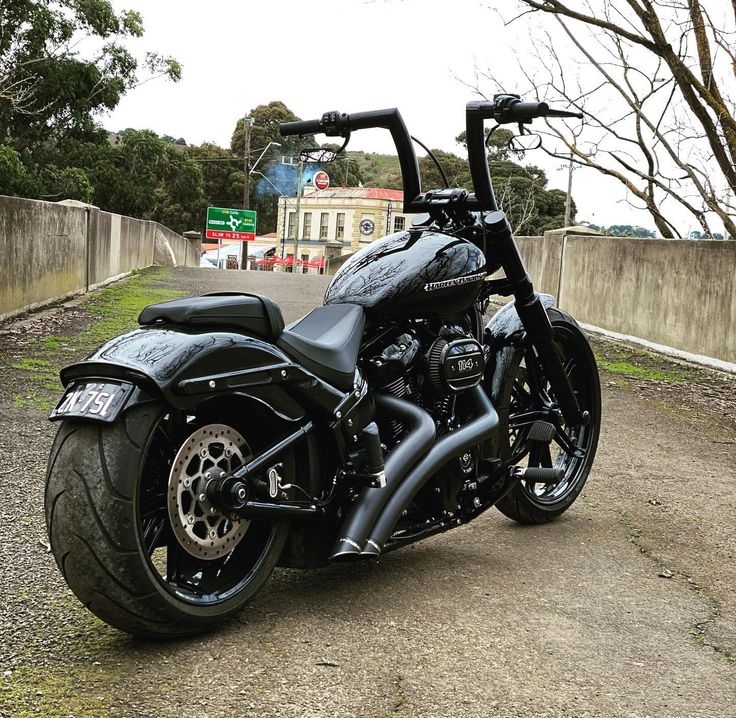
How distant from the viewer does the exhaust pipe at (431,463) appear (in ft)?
12.2

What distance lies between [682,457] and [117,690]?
503 cm

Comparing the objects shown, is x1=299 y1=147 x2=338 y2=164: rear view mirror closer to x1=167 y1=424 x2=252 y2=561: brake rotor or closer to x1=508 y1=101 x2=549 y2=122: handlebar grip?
x1=508 y1=101 x2=549 y2=122: handlebar grip

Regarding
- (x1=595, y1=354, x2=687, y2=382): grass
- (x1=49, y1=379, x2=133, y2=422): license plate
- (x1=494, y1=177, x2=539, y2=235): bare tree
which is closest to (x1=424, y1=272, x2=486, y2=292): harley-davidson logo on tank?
(x1=49, y1=379, x2=133, y2=422): license plate

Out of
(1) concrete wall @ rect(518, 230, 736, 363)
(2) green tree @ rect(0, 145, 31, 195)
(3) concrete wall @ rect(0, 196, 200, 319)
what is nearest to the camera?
(3) concrete wall @ rect(0, 196, 200, 319)

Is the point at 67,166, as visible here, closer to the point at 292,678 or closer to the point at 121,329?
the point at 121,329

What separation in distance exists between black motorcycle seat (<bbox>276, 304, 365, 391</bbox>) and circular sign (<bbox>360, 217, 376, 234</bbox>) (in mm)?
86208

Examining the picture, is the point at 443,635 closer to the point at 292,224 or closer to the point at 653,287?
the point at 653,287

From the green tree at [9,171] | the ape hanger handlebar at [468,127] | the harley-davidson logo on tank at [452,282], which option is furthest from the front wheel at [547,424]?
the green tree at [9,171]

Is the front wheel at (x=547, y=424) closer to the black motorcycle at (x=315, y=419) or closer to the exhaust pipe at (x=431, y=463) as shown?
the black motorcycle at (x=315, y=419)

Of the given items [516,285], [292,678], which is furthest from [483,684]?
[516,285]

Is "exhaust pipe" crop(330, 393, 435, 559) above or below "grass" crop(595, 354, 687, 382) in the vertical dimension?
above

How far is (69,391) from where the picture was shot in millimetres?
3242

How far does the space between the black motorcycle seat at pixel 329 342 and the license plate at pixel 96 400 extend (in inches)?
25.4

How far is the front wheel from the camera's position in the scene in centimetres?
481
